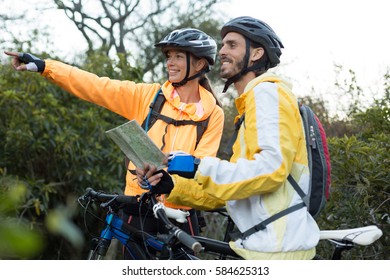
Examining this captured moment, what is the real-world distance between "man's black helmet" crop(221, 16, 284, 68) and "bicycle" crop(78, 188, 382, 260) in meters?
0.89

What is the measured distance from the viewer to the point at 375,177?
14.8 feet

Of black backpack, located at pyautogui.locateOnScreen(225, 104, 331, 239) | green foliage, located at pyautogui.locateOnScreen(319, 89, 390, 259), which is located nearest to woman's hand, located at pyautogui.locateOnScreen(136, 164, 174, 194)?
black backpack, located at pyautogui.locateOnScreen(225, 104, 331, 239)

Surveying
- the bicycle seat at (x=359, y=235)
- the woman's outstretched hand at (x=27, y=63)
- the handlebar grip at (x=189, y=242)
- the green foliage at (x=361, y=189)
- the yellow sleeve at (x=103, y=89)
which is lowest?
the green foliage at (x=361, y=189)

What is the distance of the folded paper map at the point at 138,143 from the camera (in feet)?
10.1

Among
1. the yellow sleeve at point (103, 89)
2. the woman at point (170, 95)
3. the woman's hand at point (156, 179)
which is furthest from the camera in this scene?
the yellow sleeve at point (103, 89)

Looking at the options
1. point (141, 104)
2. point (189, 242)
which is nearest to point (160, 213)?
point (189, 242)

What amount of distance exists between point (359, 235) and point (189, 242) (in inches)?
32.4

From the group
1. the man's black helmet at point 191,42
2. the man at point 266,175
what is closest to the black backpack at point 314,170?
the man at point 266,175

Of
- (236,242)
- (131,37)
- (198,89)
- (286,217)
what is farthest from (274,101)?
(131,37)

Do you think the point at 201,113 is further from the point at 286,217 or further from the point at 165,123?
the point at 286,217

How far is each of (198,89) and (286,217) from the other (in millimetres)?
1827

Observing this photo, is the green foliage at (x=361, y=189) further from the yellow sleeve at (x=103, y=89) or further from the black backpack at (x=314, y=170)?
the black backpack at (x=314, y=170)

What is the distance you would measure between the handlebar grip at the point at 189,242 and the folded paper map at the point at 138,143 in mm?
468

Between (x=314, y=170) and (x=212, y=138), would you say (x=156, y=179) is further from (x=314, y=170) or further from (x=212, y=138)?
(x=212, y=138)
